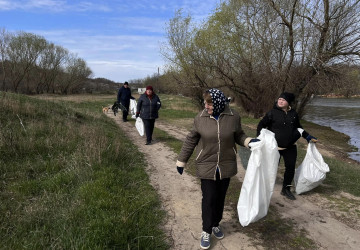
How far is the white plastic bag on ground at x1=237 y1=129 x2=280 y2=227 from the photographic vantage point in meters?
2.71

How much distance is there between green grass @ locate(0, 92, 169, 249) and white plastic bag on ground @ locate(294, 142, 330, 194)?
2487 mm

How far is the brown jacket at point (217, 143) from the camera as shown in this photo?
2.71 metres

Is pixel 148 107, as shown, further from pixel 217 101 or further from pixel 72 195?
pixel 217 101

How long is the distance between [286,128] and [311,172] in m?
0.95

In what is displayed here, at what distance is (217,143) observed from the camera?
2719 millimetres

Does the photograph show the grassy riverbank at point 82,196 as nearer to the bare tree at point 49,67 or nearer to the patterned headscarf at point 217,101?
the patterned headscarf at point 217,101

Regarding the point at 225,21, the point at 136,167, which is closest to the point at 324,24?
the point at 225,21

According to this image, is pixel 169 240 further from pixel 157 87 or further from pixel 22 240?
pixel 157 87

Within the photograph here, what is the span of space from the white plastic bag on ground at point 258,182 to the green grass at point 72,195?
40.4 inches

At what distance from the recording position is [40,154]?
5.28 m

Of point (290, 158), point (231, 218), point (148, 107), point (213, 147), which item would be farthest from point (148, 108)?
point (213, 147)

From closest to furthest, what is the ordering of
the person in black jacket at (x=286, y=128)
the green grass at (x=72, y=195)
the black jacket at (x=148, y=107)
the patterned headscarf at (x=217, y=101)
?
the patterned headscarf at (x=217, y=101)
the green grass at (x=72, y=195)
the person in black jacket at (x=286, y=128)
the black jacket at (x=148, y=107)

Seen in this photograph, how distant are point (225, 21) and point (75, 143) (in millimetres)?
13640

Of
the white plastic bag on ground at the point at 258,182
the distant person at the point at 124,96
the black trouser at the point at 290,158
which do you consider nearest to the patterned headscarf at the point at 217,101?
the white plastic bag on ground at the point at 258,182
